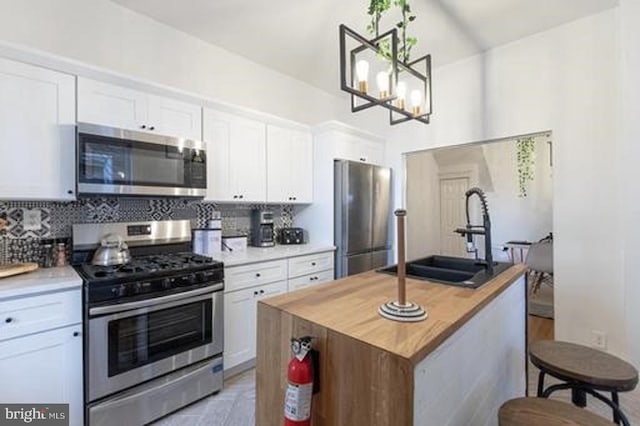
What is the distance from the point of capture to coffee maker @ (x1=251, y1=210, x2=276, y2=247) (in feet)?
10.8

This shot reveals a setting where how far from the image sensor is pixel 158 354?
197 cm

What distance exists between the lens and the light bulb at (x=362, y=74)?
1713mm

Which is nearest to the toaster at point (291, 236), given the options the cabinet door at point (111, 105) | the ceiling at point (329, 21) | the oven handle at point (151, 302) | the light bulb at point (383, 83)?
the oven handle at point (151, 302)

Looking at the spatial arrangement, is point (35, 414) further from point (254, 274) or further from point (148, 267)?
point (254, 274)

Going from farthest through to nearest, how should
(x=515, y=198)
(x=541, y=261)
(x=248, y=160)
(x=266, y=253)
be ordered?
(x=515, y=198) → (x=541, y=261) → (x=248, y=160) → (x=266, y=253)

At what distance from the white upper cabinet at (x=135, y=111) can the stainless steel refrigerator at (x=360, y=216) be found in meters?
1.53

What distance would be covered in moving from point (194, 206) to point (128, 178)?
784 millimetres

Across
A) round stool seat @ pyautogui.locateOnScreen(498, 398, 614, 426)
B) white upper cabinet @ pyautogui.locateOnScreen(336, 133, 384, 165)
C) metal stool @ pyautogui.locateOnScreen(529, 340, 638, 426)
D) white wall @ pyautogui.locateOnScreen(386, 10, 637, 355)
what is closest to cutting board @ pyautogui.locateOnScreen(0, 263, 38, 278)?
round stool seat @ pyautogui.locateOnScreen(498, 398, 614, 426)

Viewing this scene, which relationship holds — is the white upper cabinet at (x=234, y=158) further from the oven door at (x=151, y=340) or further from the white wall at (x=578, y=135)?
the white wall at (x=578, y=135)

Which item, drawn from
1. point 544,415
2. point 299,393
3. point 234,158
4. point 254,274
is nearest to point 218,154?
point 234,158

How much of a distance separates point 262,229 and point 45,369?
6.42 feet

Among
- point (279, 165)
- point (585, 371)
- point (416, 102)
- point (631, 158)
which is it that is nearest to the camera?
point (585, 371)

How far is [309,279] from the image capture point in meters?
3.09

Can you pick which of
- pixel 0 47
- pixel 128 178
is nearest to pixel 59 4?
pixel 0 47
